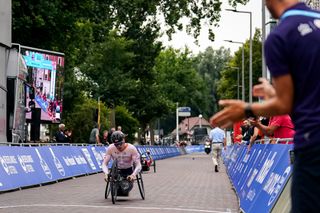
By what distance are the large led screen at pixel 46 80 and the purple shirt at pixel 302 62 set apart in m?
20.4

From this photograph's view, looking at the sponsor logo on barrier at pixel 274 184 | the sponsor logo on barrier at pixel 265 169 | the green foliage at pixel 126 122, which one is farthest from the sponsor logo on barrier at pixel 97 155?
the green foliage at pixel 126 122

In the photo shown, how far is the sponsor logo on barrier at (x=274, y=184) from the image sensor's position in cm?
701

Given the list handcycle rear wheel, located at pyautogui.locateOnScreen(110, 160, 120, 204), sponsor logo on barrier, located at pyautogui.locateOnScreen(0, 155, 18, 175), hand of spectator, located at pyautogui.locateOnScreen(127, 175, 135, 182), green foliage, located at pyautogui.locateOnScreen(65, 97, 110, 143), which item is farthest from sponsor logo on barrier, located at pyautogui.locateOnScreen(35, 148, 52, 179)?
green foliage, located at pyautogui.locateOnScreen(65, 97, 110, 143)

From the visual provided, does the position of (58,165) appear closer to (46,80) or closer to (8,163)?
(8,163)

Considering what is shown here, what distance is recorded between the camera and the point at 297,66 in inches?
137

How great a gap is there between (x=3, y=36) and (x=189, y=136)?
10873 cm

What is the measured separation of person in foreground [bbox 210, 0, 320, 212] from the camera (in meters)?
3.47

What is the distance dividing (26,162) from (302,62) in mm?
14322

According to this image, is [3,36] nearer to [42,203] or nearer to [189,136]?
[42,203]

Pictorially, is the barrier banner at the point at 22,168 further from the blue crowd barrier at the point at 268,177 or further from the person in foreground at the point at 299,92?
the person in foreground at the point at 299,92

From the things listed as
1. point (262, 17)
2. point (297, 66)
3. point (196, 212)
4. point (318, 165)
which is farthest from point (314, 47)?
point (262, 17)

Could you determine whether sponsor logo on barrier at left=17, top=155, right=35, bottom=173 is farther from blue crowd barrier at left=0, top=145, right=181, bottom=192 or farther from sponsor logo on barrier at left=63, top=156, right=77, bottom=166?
sponsor logo on barrier at left=63, top=156, right=77, bottom=166

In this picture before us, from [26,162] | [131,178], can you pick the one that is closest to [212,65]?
[26,162]

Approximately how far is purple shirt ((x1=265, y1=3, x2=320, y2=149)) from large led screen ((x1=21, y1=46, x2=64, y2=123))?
2036 centimetres
